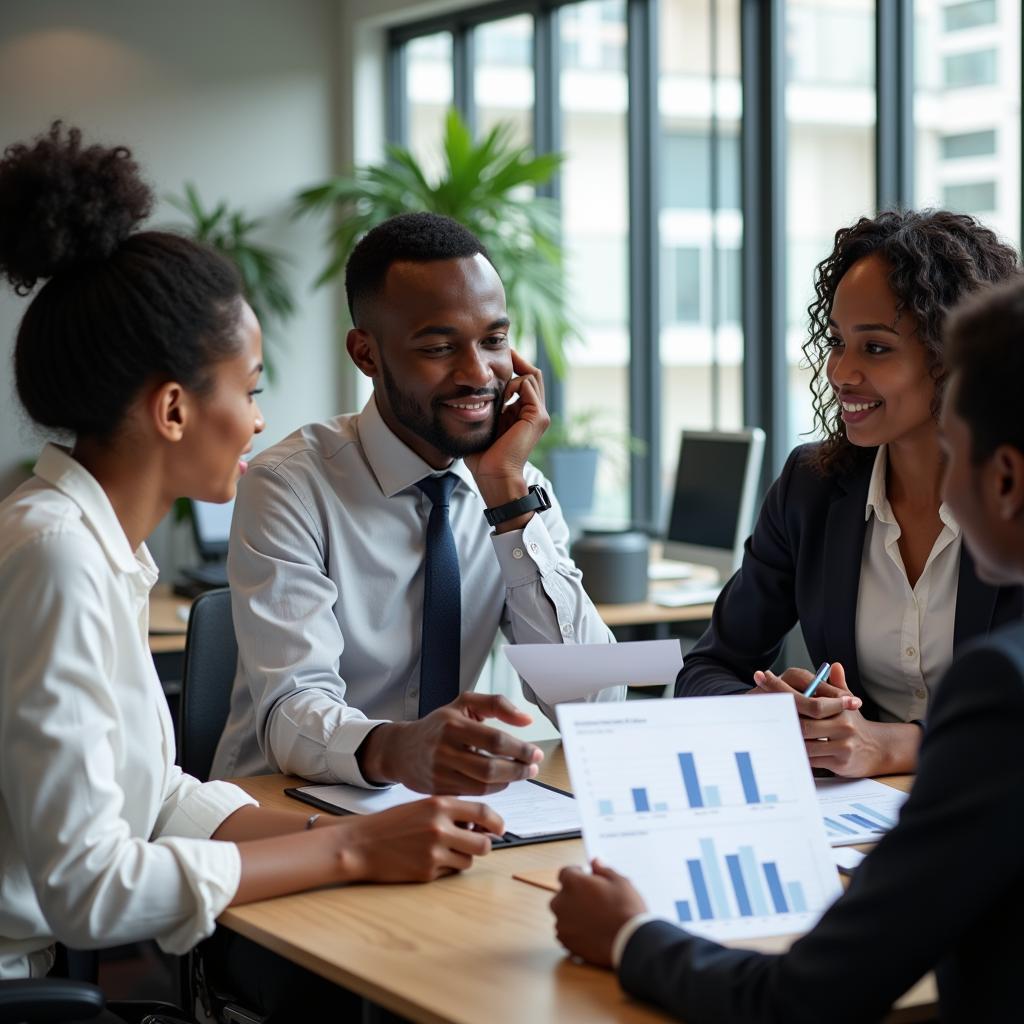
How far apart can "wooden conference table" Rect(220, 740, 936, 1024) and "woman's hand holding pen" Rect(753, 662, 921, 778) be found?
1.37 ft

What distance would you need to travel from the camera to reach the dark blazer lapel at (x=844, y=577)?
7.45ft

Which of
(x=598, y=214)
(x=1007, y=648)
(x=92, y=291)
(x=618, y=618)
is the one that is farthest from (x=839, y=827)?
(x=598, y=214)

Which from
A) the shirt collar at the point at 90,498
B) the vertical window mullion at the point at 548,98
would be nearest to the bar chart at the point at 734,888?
the shirt collar at the point at 90,498

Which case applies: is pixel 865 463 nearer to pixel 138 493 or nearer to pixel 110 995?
pixel 138 493

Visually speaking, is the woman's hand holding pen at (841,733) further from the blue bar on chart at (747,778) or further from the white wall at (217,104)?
the white wall at (217,104)

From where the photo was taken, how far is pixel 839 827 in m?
1.75

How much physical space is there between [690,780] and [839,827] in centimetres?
37

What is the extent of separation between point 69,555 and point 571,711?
536mm

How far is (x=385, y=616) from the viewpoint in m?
2.31

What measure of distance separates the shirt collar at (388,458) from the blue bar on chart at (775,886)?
1.07 meters

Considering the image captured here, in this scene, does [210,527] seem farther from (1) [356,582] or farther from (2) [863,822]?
→ (2) [863,822]

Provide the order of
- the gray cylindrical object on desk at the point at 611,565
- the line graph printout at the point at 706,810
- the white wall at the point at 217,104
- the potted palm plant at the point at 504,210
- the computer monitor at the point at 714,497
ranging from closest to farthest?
1. the line graph printout at the point at 706,810
2. the gray cylindrical object on desk at the point at 611,565
3. the computer monitor at the point at 714,497
4. the potted palm plant at the point at 504,210
5. the white wall at the point at 217,104

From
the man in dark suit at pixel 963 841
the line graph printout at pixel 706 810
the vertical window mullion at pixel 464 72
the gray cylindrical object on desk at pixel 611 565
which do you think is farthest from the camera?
the vertical window mullion at pixel 464 72

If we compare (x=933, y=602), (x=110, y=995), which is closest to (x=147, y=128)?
(x=110, y=995)
